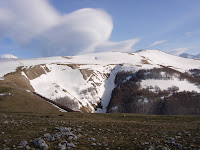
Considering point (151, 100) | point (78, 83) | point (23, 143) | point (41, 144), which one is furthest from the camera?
point (78, 83)

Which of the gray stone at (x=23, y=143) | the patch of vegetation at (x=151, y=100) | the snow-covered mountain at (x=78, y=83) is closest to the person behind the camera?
the gray stone at (x=23, y=143)

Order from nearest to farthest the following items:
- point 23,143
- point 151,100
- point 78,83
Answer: point 23,143
point 151,100
point 78,83

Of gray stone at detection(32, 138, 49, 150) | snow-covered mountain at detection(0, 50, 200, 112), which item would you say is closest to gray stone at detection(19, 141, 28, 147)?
gray stone at detection(32, 138, 49, 150)

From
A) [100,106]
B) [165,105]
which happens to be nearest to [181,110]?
[165,105]

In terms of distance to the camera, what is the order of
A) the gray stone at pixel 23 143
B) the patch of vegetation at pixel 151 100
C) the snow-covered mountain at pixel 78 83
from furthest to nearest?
the patch of vegetation at pixel 151 100, the snow-covered mountain at pixel 78 83, the gray stone at pixel 23 143

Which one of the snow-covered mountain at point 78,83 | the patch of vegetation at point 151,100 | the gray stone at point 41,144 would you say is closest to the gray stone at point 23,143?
the gray stone at point 41,144

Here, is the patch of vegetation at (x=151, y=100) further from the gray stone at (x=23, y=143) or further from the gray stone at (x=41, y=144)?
the gray stone at (x=23, y=143)

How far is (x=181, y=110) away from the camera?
145 metres

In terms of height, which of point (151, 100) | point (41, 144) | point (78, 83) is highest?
point (78, 83)

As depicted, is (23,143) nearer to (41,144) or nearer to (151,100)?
(41,144)

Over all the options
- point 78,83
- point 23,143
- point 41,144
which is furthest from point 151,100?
point 23,143

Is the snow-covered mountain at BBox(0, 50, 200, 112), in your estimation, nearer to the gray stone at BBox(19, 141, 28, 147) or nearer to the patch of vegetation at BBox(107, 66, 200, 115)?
the patch of vegetation at BBox(107, 66, 200, 115)

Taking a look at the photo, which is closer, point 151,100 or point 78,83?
point 151,100

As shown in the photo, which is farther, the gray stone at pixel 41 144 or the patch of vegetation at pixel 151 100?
the patch of vegetation at pixel 151 100
